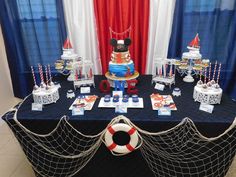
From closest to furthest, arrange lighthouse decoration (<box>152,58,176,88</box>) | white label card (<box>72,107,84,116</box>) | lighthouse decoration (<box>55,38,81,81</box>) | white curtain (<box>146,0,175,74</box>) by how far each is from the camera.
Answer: white label card (<box>72,107,84,116</box>) → lighthouse decoration (<box>152,58,176,88</box>) → lighthouse decoration (<box>55,38,81,81</box>) → white curtain (<box>146,0,175,74</box>)

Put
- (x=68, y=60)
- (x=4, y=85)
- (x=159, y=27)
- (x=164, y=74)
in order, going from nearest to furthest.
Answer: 1. (x=164, y=74)
2. (x=68, y=60)
3. (x=159, y=27)
4. (x=4, y=85)

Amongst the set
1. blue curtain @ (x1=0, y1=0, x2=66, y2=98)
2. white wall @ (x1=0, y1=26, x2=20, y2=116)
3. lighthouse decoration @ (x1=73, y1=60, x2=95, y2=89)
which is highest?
blue curtain @ (x1=0, y1=0, x2=66, y2=98)

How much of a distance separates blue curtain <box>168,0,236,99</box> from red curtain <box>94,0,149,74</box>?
0.31m

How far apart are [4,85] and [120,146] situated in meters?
1.99

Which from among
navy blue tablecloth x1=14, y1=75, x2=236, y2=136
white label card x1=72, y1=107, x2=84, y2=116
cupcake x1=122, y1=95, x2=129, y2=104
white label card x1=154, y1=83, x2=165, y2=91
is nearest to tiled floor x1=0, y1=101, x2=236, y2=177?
navy blue tablecloth x1=14, y1=75, x2=236, y2=136

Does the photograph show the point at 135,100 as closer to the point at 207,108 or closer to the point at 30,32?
the point at 207,108

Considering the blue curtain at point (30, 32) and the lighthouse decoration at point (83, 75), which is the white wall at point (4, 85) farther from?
the lighthouse decoration at point (83, 75)

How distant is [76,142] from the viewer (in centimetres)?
146

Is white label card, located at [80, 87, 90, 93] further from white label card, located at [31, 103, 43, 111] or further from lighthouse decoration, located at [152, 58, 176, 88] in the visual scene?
lighthouse decoration, located at [152, 58, 176, 88]

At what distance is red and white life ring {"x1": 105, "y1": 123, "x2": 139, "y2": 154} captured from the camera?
1316mm

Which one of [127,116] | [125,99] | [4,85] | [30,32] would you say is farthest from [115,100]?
[4,85]

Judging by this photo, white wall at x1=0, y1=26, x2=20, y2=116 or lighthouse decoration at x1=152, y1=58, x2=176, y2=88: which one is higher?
lighthouse decoration at x1=152, y1=58, x2=176, y2=88

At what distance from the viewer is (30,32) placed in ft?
8.10

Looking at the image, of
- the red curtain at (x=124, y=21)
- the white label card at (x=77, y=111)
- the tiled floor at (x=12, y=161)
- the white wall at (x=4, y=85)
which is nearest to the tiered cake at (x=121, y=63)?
the white label card at (x=77, y=111)
